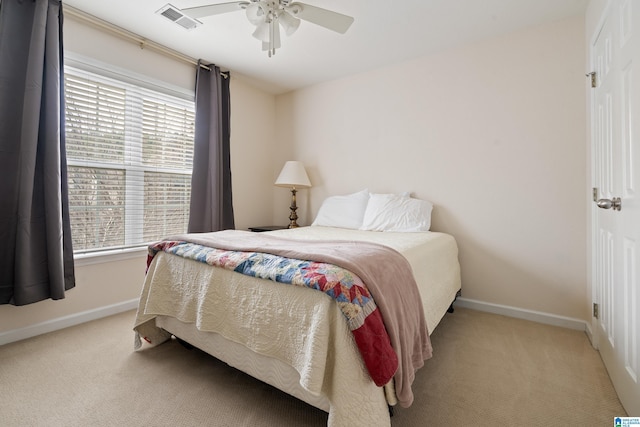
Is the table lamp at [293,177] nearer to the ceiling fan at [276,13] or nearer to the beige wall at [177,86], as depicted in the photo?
the beige wall at [177,86]

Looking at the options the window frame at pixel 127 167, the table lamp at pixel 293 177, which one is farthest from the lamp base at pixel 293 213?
the window frame at pixel 127 167

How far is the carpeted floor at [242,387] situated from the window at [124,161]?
2.99ft

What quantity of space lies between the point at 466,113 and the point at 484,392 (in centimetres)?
220

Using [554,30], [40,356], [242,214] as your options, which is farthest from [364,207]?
[40,356]

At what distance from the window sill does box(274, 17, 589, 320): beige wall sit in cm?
229

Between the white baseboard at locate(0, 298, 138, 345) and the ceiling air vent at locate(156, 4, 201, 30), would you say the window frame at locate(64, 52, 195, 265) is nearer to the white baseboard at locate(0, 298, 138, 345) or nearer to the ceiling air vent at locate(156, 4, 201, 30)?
the white baseboard at locate(0, 298, 138, 345)

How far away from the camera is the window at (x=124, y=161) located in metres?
2.32

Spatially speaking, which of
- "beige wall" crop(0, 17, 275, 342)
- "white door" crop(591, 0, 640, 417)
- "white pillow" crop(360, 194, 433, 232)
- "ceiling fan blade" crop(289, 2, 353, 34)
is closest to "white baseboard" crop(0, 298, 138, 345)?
"beige wall" crop(0, 17, 275, 342)

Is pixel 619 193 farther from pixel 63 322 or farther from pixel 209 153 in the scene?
pixel 63 322

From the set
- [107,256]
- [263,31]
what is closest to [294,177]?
[263,31]

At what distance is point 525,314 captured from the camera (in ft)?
7.92

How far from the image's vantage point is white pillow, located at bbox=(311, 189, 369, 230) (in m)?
2.95

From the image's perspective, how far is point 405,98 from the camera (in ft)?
9.70

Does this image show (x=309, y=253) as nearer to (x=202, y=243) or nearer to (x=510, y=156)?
(x=202, y=243)
